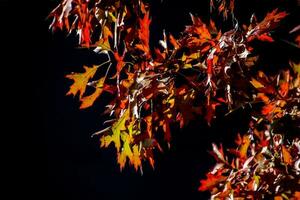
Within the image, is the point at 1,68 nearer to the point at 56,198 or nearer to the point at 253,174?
the point at 56,198

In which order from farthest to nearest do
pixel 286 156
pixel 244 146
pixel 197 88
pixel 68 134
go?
pixel 68 134 < pixel 244 146 < pixel 286 156 < pixel 197 88

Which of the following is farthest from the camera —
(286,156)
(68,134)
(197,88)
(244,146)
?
(68,134)

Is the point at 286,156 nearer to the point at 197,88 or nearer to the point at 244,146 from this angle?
the point at 244,146

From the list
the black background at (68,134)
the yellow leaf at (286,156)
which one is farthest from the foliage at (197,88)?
the black background at (68,134)

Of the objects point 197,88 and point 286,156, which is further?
point 286,156

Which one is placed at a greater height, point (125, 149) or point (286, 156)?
point (125, 149)

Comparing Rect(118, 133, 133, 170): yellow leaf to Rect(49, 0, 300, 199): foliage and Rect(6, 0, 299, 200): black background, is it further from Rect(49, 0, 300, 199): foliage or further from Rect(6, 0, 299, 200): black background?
Rect(6, 0, 299, 200): black background

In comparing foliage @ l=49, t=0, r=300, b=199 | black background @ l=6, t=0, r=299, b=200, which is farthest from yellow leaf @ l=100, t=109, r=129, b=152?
black background @ l=6, t=0, r=299, b=200

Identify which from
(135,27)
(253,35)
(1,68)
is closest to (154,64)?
(135,27)

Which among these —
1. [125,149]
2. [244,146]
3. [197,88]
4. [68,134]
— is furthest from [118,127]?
[68,134]
